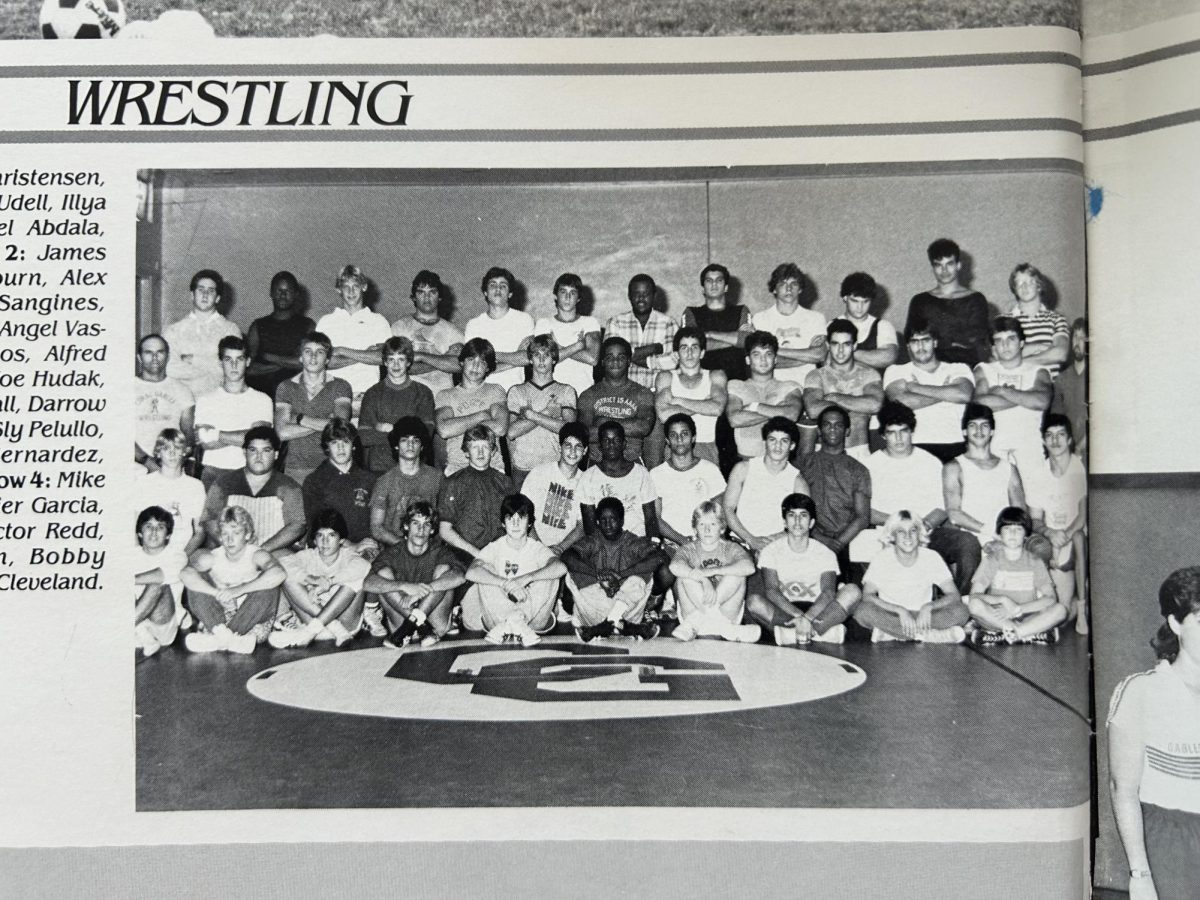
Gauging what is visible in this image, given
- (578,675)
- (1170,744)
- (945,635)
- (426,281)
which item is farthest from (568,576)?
(1170,744)

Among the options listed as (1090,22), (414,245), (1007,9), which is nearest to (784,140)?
(1007,9)

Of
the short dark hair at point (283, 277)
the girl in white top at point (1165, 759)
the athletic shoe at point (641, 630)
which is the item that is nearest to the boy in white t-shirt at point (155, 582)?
the short dark hair at point (283, 277)

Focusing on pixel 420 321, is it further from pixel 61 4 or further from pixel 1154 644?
pixel 1154 644

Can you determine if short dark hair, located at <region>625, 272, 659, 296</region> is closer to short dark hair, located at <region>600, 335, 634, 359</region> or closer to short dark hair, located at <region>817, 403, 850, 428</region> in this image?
short dark hair, located at <region>600, 335, 634, 359</region>

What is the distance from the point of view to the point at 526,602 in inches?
65.4

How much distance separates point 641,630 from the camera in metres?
1.68

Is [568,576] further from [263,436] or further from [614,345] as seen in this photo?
[263,436]

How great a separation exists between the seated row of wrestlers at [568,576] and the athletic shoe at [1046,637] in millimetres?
47

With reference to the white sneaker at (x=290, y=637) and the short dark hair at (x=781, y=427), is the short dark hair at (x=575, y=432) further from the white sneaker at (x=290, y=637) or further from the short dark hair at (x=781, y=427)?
the white sneaker at (x=290, y=637)

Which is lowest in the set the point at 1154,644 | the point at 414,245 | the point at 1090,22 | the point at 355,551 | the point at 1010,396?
the point at 1154,644

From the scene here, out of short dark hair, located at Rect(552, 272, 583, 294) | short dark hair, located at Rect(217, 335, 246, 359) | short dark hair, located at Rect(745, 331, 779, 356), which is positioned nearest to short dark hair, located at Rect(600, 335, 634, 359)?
short dark hair, located at Rect(552, 272, 583, 294)

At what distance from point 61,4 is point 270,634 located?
1254 mm

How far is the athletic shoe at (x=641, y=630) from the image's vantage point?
1.68m

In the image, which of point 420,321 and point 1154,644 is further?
point 420,321
